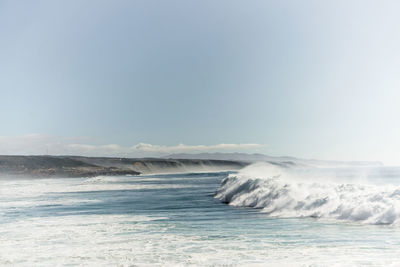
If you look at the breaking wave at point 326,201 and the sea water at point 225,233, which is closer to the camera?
the sea water at point 225,233

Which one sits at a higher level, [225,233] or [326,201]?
[326,201]

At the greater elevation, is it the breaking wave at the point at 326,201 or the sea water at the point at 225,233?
the breaking wave at the point at 326,201

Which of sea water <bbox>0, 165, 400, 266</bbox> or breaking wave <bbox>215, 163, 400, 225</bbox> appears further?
breaking wave <bbox>215, 163, 400, 225</bbox>

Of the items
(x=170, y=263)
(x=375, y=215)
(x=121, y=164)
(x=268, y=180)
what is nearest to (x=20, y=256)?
(x=170, y=263)

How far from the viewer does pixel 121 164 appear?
19538 cm

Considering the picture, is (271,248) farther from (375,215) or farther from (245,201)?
(245,201)

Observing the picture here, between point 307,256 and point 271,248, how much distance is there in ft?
4.15

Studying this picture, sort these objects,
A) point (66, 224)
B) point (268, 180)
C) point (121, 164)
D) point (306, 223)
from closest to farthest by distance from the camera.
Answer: point (306, 223)
point (66, 224)
point (268, 180)
point (121, 164)

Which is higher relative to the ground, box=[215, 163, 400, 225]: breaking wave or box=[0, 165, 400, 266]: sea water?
box=[215, 163, 400, 225]: breaking wave

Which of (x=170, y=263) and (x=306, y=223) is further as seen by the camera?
(x=306, y=223)

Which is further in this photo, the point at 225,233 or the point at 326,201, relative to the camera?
the point at 326,201

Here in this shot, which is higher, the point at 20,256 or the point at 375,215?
the point at 375,215

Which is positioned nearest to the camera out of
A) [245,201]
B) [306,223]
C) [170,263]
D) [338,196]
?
[170,263]

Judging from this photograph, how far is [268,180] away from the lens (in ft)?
93.6
